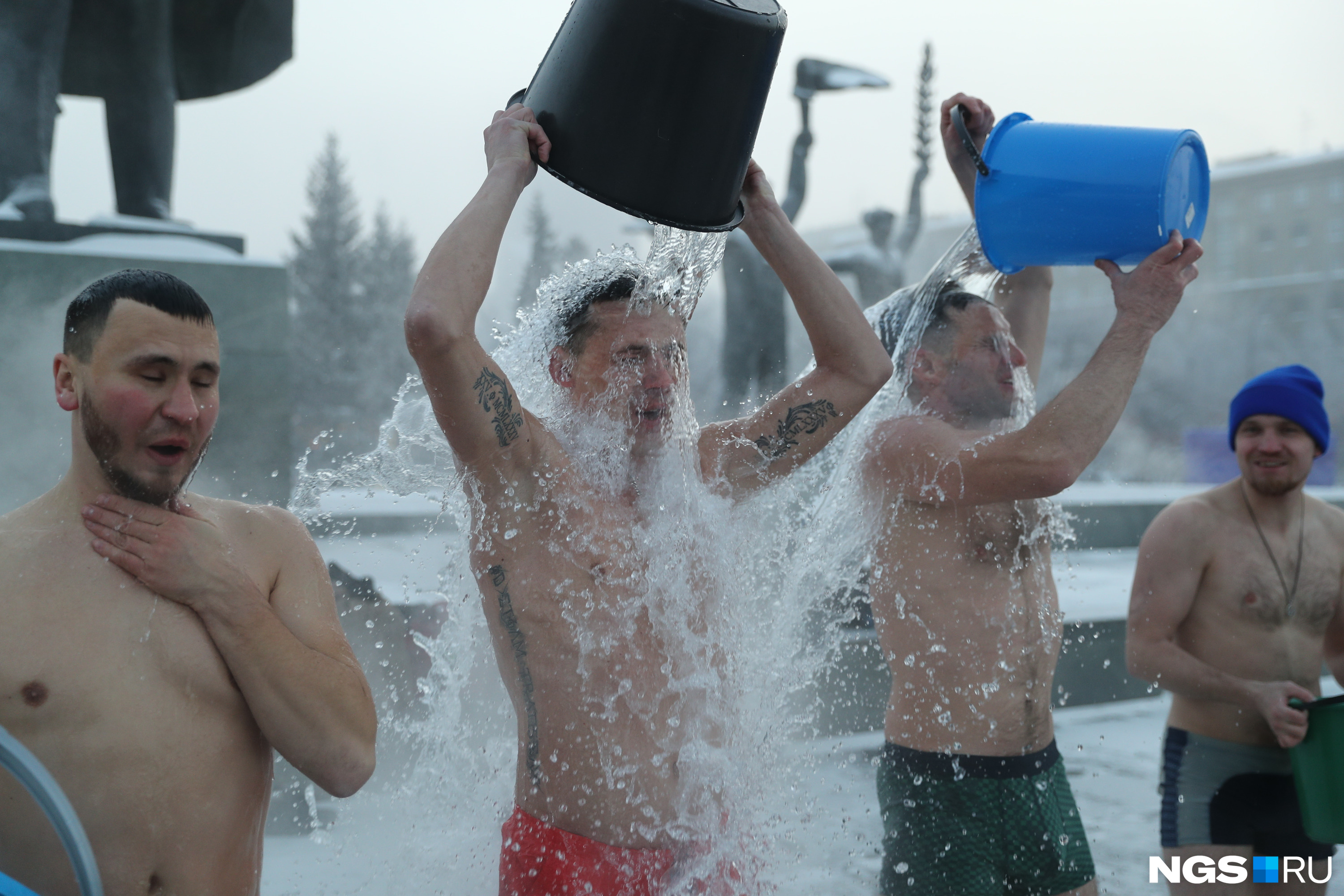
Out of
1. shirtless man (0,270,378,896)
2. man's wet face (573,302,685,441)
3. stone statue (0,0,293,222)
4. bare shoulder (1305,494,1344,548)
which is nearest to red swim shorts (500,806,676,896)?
shirtless man (0,270,378,896)

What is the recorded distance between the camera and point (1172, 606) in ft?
9.30

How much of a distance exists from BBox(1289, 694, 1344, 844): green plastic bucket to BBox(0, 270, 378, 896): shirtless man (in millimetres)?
2220

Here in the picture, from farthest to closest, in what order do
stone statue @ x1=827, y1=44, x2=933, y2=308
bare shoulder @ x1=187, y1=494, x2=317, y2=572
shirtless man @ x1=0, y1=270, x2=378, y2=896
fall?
1. stone statue @ x1=827, y1=44, x2=933, y2=308
2. bare shoulder @ x1=187, y1=494, x2=317, y2=572
3. shirtless man @ x1=0, y1=270, x2=378, y2=896

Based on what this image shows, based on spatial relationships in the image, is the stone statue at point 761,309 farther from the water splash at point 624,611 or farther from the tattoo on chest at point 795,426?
the tattoo on chest at point 795,426

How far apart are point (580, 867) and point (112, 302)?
1.18 meters

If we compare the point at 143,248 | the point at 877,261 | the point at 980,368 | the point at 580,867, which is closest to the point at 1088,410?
the point at 980,368

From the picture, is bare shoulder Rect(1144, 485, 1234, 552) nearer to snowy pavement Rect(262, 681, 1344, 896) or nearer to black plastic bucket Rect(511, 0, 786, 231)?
snowy pavement Rect(262, 681, 1344, 896)

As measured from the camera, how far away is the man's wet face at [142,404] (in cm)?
148

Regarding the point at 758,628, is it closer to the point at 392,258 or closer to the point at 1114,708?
the point at 1114,708

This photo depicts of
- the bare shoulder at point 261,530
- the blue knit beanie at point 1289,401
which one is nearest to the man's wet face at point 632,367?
the bare shoulder at point 261,530

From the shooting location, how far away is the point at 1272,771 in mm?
2693

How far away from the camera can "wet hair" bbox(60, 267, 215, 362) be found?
1506 mm

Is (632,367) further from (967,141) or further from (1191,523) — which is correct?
(1191,523)

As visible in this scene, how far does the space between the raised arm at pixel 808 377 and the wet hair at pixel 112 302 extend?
1027mm
